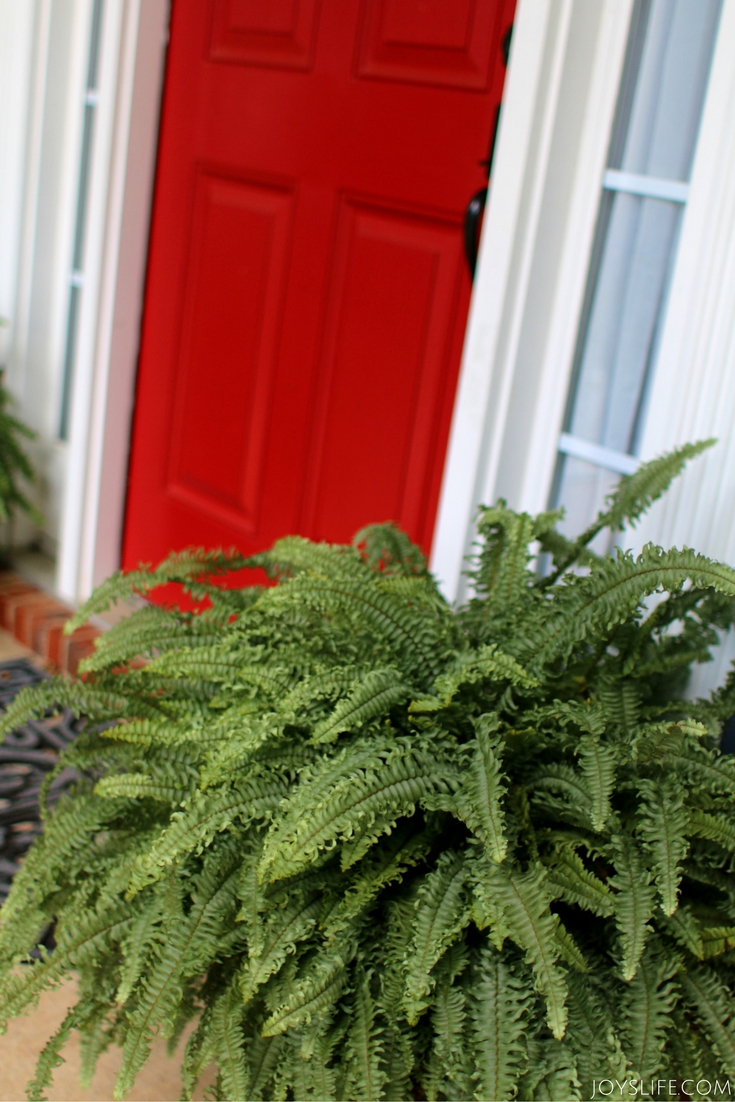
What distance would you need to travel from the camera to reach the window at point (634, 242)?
1511 millimetres

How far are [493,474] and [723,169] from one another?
0.56 meters

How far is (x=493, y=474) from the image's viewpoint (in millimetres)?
1715

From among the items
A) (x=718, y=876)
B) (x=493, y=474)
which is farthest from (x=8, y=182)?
(x=718, y=876)

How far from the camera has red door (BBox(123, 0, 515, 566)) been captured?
6.19 ft

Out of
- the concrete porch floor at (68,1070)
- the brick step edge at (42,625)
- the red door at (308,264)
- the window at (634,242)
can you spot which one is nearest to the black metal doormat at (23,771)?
the brick step edge at (42,625)

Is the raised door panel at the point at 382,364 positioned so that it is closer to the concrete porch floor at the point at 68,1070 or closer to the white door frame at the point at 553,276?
the white door frame at the point at 553,276

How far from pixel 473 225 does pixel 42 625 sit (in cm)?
146

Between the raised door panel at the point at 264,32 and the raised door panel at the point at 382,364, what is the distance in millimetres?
338

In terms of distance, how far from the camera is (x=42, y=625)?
257 centimetres

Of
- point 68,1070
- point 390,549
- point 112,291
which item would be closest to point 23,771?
point 68,1070

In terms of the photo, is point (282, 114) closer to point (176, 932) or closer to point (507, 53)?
point (507, 53)

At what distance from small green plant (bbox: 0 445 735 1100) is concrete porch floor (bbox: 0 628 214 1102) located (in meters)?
0.21

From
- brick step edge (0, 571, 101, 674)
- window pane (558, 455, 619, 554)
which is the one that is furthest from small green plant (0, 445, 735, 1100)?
brick step edge (0, 571, 101, 674)

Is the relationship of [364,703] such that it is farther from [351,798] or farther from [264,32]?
[264,32]
